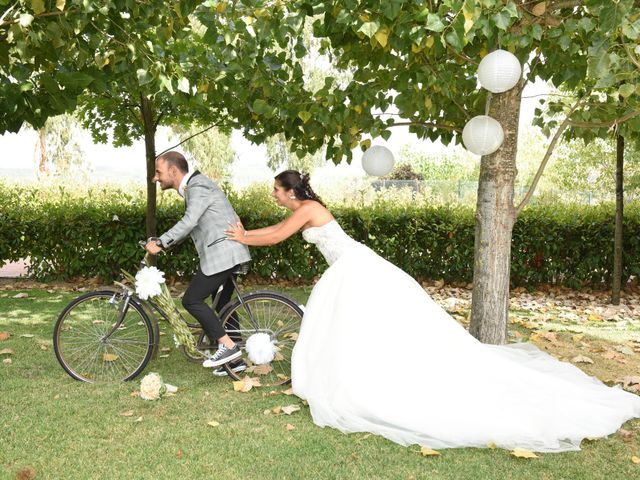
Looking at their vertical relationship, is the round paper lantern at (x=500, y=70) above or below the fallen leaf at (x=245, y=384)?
above

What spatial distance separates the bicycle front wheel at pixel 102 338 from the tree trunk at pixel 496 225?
295 cm

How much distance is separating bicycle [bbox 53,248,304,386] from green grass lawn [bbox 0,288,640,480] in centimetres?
30

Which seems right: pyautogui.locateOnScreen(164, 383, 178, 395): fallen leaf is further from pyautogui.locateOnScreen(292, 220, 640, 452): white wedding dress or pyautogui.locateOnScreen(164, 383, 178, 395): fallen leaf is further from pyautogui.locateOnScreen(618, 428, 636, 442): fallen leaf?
pyautogui.locateOnScreen(618, 428, 636, 442): fallen leaf

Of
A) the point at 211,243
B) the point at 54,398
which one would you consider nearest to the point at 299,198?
the point at 211,243

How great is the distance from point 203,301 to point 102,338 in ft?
2.98

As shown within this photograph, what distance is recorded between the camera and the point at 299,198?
529cm

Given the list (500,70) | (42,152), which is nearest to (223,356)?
(500,70)

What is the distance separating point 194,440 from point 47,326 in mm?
3862

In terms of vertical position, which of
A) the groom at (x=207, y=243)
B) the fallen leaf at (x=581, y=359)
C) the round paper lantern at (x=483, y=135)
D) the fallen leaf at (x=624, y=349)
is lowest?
the fallen leaf at (x=624, y=349)

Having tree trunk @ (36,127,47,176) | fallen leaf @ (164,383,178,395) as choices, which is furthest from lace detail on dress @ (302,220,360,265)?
tree trunk @ (36,127,47,176)

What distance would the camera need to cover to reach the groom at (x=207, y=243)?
5160 mm

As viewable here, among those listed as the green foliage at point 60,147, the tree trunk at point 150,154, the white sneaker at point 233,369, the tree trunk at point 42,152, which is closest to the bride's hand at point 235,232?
the white sneaker at point 233,369

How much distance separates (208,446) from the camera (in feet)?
13.5

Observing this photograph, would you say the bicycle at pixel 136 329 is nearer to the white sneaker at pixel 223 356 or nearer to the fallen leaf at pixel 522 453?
the white sneaker at pixel 223 356
